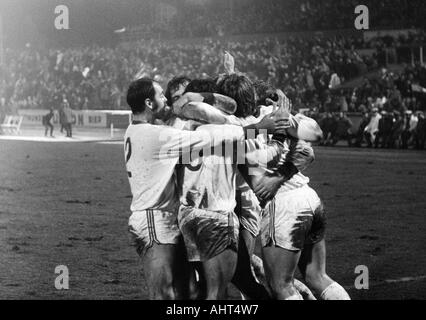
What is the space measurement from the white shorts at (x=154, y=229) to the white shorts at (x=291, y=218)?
0.68 m

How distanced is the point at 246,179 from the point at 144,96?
3.16ft

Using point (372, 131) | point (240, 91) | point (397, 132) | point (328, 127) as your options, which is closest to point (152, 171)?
point (240, 91)

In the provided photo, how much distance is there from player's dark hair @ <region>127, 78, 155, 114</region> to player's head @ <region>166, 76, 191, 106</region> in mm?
905

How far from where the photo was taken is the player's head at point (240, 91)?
606 cm

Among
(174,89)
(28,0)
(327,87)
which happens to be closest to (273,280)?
(174,89)

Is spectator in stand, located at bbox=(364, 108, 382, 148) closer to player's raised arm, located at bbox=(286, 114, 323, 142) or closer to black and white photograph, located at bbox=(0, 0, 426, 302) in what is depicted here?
black and white photograph, located at bbox=(0, 0, 426, 302)

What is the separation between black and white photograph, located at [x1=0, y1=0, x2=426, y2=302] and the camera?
5.85 m

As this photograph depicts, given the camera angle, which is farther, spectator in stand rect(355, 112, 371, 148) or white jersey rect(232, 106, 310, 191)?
spectator in stand rect(355, 112, 371, 148)

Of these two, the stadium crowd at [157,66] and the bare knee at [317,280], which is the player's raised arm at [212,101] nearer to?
the bare knee at [317,280]

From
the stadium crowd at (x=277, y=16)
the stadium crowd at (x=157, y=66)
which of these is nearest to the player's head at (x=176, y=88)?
the stadium crowd at (x=157, y=66)

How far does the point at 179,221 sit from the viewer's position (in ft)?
19.1

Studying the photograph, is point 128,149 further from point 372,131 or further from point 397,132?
point 372,131

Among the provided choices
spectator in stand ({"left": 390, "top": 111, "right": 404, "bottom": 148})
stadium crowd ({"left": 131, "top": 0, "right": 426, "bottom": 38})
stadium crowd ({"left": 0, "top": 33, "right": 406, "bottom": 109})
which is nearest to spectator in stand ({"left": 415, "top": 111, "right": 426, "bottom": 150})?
spectator in stand ({"left": 390, "top": 111, "right": 404, "bottom": 148})
